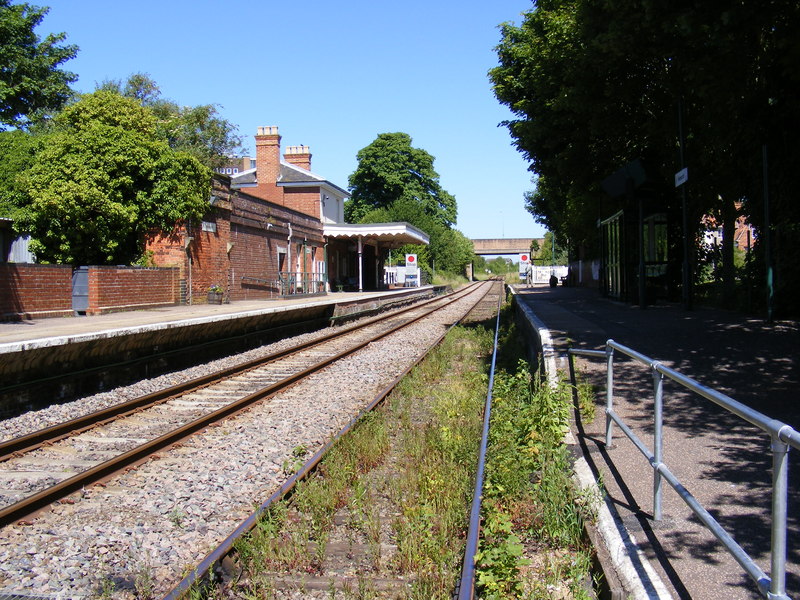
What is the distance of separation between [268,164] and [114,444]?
120 ft

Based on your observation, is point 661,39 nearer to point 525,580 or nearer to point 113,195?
point 525,580

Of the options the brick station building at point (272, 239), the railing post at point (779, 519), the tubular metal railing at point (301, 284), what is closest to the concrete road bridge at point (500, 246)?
the brick station building at point (272, 239)

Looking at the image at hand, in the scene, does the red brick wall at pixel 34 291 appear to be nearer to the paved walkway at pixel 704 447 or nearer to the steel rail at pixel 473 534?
the paved walkway at pixel 704 447

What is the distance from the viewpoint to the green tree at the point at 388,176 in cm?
7300

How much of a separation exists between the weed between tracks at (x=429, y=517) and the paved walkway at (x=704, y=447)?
1.43 ft

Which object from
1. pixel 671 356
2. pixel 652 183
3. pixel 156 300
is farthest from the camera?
pixel 156 300

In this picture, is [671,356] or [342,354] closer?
[671,356]

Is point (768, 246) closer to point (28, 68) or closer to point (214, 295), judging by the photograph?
point (214, 295)

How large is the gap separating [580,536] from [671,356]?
5876 millimetres

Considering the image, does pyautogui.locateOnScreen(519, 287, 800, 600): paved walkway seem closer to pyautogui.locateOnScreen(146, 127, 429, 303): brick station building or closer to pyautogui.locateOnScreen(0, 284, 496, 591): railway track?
pyautogui.locateOnScreen(0, 284, 496, 591): railway track

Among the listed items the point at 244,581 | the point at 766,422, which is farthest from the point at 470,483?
the point at 766,422

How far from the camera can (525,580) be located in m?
3.79

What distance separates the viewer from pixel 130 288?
19.7 meters

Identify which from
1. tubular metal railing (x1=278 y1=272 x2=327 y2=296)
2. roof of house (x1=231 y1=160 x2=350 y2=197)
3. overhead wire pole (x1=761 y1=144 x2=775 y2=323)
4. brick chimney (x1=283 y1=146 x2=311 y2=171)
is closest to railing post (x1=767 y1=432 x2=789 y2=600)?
overhead wire pole (x1=761 y1=144 x2=775 y2=323)
